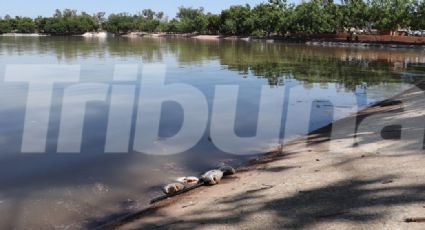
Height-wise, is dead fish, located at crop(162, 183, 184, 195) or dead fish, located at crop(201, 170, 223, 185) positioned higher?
dead fish, located at crop(201, 170, 223, 185)

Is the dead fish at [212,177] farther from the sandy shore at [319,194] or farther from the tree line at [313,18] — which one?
the tree line at [313,18]

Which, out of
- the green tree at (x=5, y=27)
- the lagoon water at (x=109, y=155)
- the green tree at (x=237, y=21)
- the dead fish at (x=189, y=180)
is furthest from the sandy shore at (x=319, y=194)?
the green tree at (x=5, y=27)

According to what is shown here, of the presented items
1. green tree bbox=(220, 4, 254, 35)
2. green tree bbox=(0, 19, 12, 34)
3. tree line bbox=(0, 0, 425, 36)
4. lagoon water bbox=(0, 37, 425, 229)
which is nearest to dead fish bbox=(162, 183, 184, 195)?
lagoon water bbox=(0, 37, 425, 229)

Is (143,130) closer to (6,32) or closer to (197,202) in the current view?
(197,202)

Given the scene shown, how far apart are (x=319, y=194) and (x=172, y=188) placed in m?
3.36

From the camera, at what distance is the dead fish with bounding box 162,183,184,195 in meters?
10.4

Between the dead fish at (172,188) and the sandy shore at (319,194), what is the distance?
36cm

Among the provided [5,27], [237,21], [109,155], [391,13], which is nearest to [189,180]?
[109,155]

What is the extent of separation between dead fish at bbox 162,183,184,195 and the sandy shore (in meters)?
0.36

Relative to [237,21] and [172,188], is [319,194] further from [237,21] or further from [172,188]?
[237,21]

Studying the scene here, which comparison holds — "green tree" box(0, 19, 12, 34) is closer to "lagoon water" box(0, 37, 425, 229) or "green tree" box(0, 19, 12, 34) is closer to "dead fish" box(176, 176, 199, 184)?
"lagoon water" box(0, 37, 425, 229)

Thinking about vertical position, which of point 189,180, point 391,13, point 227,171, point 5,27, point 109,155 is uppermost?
point 391,13

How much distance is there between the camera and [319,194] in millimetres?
8281

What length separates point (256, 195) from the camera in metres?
8.92
